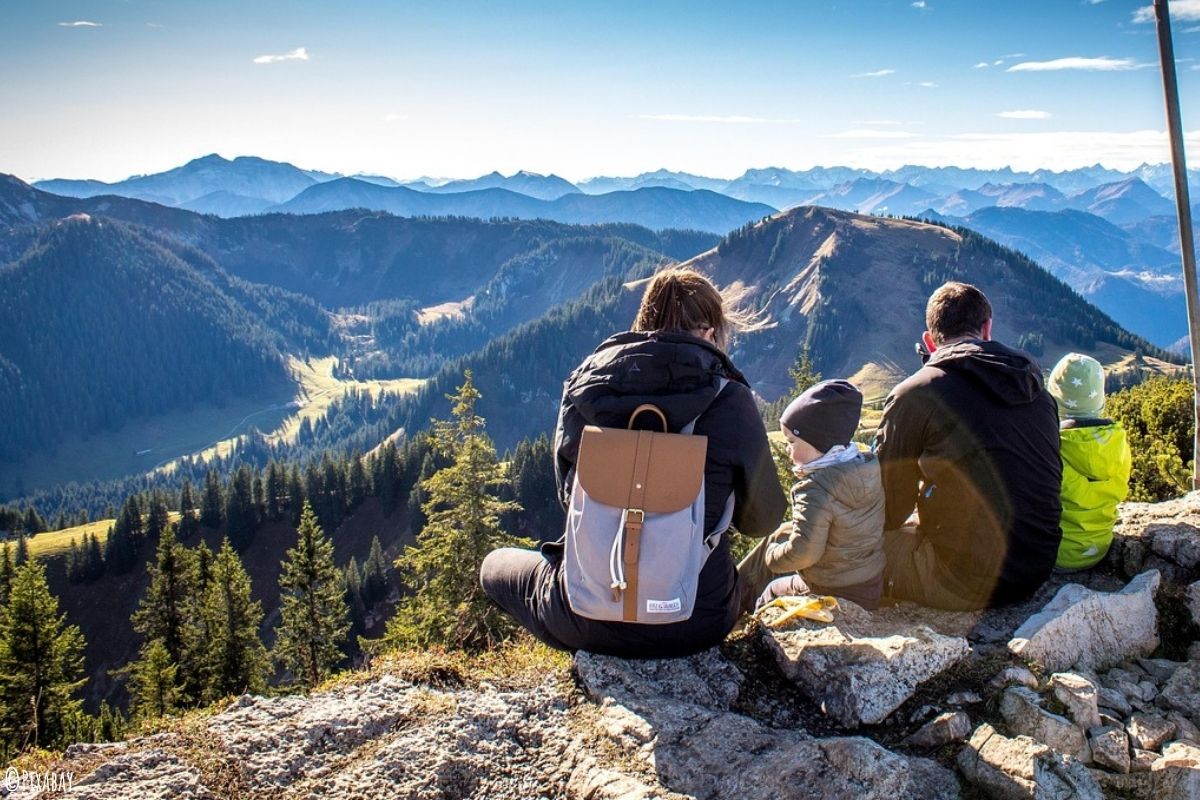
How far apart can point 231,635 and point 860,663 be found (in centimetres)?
3768

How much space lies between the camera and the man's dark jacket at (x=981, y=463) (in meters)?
6.70

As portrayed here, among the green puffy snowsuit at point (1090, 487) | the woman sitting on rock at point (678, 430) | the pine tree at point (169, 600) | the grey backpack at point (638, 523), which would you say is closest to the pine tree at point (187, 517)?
the pine tree at point (169, 600)

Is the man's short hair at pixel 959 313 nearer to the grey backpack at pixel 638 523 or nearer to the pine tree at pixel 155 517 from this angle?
the grey backpack at pixel 638 523

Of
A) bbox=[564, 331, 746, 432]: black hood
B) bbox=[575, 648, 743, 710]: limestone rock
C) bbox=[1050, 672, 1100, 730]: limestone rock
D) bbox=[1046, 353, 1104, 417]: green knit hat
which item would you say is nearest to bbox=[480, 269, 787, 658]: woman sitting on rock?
bbox=[564, 331, 746, 432]: black hood

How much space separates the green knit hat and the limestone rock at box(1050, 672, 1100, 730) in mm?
3508

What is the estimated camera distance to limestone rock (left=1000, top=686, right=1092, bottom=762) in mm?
4961

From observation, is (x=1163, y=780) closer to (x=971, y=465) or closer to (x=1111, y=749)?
(x=1111, y=749)

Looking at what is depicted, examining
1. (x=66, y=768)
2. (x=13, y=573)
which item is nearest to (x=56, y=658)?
(x=13, y=573)

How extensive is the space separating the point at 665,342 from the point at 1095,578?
6.40m

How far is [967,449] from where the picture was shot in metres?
6.80

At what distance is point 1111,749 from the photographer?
4891 millimetres

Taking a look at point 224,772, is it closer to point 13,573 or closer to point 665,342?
point 665,342

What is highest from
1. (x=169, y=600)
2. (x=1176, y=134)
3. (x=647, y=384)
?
(x=1176, y=134)

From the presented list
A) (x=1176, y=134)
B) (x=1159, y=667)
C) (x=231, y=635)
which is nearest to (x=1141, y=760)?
(x=1159, y=667)
